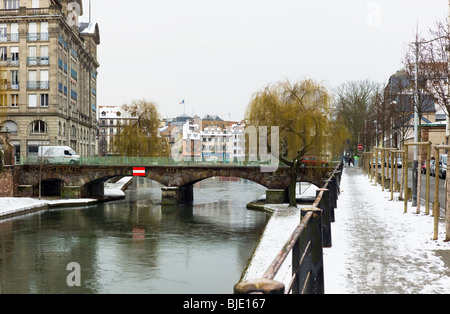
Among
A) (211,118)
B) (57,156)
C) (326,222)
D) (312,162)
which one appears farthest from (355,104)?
Result: (211,118)

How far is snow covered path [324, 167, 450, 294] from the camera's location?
7.91 m

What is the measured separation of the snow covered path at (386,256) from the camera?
791cm

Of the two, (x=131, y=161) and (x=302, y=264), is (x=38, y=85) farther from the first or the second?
(x=302, y=264)

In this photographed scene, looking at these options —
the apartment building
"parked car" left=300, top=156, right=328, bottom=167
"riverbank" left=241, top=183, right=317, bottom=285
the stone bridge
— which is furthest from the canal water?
the apartment building

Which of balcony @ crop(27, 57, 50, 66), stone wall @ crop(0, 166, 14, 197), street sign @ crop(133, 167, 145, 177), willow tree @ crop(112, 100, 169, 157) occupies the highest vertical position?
balcony @ crop(27, 57, 50, 66)

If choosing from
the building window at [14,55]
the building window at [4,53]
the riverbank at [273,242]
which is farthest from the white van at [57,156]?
the riverbank at [273,242]

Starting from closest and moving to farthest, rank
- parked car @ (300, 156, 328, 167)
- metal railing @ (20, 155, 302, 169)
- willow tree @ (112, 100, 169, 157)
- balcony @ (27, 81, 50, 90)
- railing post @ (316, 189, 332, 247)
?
1. railing post @ (316, 189, 332, 247)
2. parked car @ (300, 156, 328, 167)
3. metal railing @ (20, 155, 302, 169)
4. willow tree @ (112, 100, 169, 157)
5. balcony @ (27, 81, 50, 90)

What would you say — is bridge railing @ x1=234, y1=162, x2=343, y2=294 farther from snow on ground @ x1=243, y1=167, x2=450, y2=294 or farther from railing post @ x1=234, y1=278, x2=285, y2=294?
snow on ground @ x1=243, y1=167, x2=450, y2=294

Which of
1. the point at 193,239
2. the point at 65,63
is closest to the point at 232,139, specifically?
the point at 65,63

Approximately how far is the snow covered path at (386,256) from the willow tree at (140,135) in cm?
4277

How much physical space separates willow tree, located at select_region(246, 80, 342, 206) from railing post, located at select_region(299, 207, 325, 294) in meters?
29.4

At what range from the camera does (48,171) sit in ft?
172

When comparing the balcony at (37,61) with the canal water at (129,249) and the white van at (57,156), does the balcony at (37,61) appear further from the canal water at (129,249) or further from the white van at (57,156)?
the canal water at (129,249)

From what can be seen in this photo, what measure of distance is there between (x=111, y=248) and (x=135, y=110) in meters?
34.5
